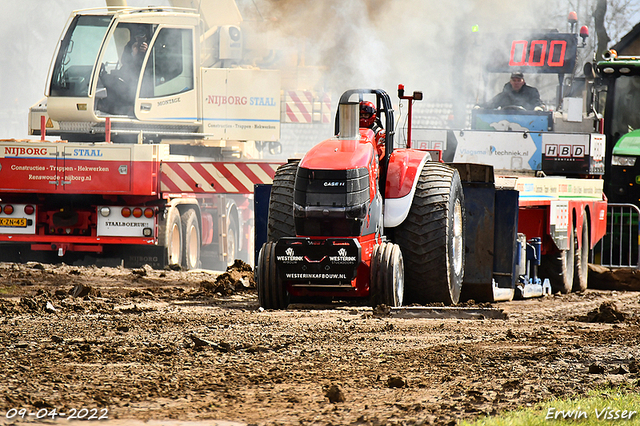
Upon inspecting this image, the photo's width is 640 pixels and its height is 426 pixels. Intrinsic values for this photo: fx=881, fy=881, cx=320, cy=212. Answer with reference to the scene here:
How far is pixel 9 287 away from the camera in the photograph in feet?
31.5

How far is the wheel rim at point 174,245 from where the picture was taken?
1278 centimetres

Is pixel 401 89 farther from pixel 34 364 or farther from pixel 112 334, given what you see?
pixel 34 364

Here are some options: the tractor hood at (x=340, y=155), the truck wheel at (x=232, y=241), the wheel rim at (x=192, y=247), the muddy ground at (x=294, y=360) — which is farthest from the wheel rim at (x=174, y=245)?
the tractor hood at (x=340, y=155)

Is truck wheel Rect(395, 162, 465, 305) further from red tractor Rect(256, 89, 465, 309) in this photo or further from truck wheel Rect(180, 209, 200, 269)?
truck wheel Rect(180, 209, 200, 269)

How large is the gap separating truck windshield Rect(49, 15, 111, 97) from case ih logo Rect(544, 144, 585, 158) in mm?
6995

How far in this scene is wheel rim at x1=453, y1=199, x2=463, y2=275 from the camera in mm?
8391

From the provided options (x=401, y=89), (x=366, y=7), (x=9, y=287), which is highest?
(x=366, y=7)

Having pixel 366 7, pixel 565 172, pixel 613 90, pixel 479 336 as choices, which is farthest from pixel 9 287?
pixel 613 90

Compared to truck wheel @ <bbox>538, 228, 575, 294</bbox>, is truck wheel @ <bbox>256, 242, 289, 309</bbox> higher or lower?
higher

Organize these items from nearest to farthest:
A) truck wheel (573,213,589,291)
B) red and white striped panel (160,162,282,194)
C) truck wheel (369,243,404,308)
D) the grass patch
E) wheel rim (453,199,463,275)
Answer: the grass patch
truck wheel (369,243,404,308)
wheel rim (453,199,463,275)
truck wheel (573,213,589,291)
red and white striped panel (160,162,282,194)

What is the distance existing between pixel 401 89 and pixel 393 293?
78.3 inches

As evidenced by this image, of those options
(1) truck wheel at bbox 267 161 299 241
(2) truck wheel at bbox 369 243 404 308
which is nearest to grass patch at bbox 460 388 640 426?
(2) truck wheel at bbox 369 243 404 308

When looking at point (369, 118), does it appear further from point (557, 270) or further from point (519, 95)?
point (519, 95)

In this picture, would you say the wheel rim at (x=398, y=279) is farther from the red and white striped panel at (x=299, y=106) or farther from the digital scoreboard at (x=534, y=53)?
the red and white striped panel at (x=299, y=106)
